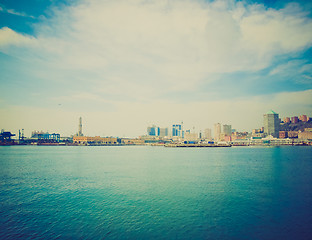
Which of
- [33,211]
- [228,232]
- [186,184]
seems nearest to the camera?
[228,232]

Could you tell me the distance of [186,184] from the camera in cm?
2883

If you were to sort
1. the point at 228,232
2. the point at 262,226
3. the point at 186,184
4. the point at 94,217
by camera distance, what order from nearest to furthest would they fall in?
the point at 228,232 < the point at 262,226 < the point at 94,217 < the point at 186,184

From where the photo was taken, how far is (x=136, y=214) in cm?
1720

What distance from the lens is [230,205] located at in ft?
64.6

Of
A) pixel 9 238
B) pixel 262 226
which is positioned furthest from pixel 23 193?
pixel 262 226

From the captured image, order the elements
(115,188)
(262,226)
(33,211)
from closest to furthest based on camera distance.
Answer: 1. (262,226)
2. (33,211)
3. (115,188)

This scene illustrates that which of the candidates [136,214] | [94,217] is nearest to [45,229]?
[94,217]

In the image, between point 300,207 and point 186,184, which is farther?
point 186,184

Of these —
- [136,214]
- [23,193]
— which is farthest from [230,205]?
[23,193]

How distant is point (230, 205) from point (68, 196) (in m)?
17.4

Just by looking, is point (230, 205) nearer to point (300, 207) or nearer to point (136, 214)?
point (300, 207)

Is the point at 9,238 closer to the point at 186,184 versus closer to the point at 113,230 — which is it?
the point at 113,230

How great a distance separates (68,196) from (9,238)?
9792 millimetres

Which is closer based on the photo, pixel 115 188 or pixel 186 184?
pixel 115 188
